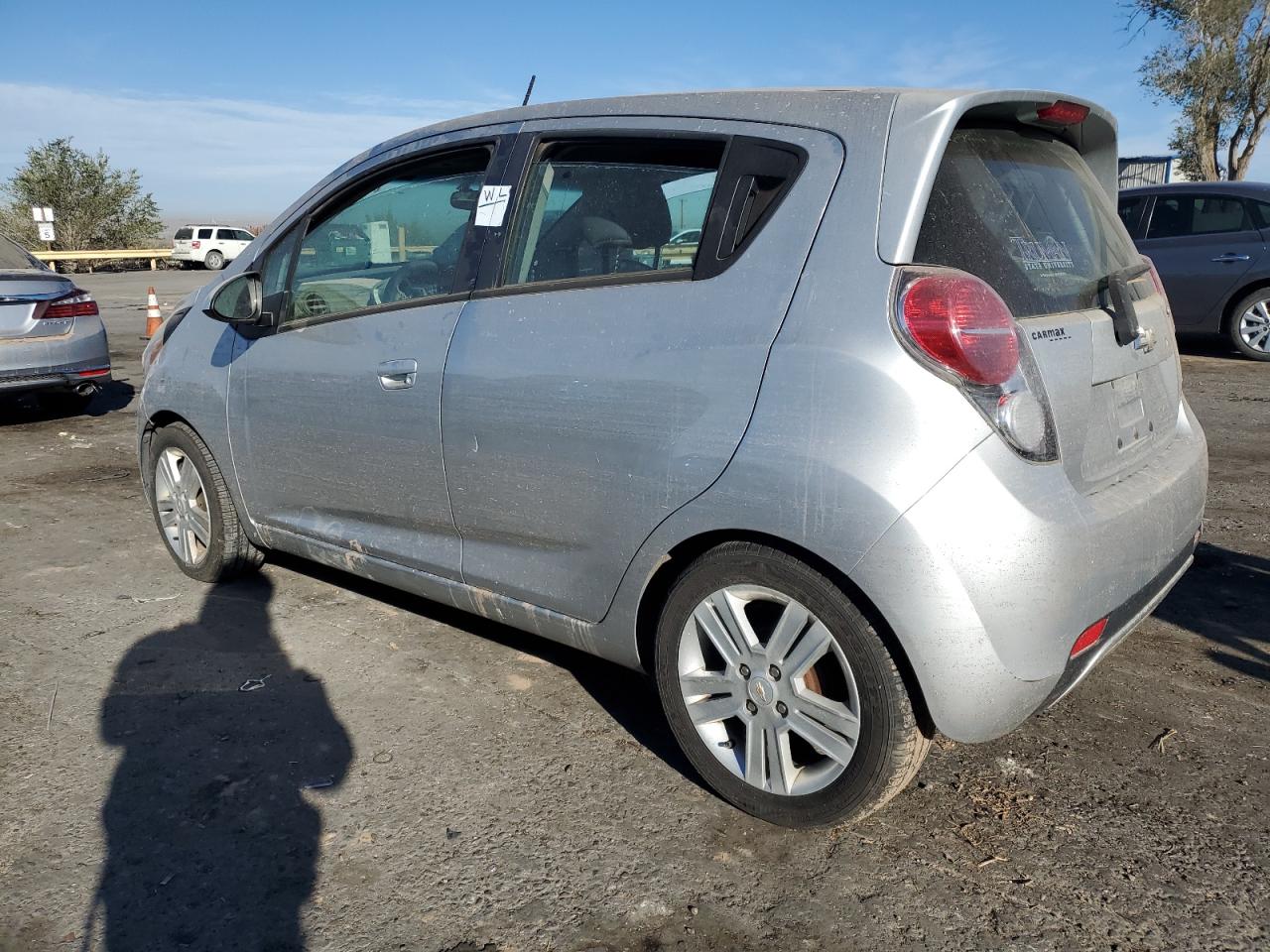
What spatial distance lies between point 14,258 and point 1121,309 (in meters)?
8.49

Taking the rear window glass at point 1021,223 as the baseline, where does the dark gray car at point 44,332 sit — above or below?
below

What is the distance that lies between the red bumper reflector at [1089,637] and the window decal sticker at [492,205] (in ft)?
6.63

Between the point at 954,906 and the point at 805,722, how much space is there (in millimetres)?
522

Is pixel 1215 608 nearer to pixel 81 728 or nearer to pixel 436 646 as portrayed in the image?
pixel 436 646

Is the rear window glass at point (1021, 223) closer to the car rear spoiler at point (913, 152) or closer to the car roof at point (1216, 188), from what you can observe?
the car rear spoiler at point (913, 152)

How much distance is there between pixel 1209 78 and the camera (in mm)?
24703

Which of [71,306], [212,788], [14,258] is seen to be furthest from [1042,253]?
[14,258]

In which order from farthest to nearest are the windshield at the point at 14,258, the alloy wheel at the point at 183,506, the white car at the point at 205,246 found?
the white car at the point at 205,246 → the windshield at the point at 14,258 → the alloy wheel at the point at 183,506

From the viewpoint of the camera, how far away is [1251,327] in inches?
403

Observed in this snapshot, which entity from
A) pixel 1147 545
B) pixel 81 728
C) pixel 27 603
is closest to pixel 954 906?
pixel 1147 545

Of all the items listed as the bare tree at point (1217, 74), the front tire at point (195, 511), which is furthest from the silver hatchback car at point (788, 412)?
the bare tree at point (1217, 74)

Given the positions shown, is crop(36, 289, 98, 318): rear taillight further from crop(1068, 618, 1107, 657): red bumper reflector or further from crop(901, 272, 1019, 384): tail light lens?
crop(1068, 618, 1107, 657): red bumper reflector

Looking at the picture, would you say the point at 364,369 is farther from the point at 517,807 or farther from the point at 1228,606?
the point at 1228,606

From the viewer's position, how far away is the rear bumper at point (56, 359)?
25.3 feet
